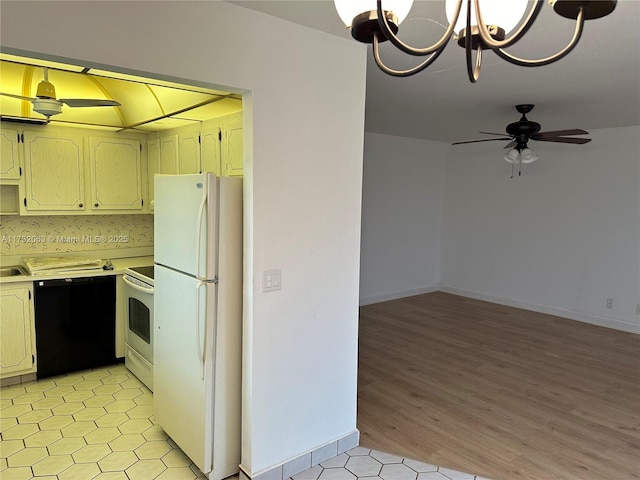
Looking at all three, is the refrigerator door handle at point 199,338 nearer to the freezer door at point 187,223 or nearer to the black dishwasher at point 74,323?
the freezer door at point 187,223

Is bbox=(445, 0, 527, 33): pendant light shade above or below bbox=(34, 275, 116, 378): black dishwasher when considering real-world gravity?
above

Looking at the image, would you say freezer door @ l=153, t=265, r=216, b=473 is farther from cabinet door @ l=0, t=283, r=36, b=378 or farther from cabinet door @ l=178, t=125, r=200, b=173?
cabinet door @ l=0, t=283, r=36, b=378

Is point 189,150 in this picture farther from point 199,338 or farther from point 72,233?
point 199,338

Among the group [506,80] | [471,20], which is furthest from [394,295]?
[471,20]

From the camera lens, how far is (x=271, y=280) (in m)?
2.30

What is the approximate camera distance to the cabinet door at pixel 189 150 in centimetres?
334

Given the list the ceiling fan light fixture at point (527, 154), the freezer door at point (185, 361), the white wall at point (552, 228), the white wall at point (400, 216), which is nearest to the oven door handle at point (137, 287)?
the freezer door at point (185, 361)

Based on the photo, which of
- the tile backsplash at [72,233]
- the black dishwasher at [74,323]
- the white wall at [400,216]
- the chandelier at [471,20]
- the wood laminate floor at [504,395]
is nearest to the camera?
the chandelier at [471,20]

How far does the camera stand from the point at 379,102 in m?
4.10

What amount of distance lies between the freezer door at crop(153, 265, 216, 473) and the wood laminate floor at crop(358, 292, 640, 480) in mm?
1086

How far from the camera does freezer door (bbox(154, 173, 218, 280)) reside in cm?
227

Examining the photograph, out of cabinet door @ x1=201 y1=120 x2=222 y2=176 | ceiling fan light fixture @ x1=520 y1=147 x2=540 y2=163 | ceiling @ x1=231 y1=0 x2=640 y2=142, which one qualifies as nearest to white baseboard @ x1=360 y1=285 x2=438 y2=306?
ceiling @ x1=231 y1=0 x2=640 y2=142

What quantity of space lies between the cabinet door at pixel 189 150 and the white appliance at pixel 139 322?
2.96 feet

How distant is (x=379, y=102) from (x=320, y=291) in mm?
2305
